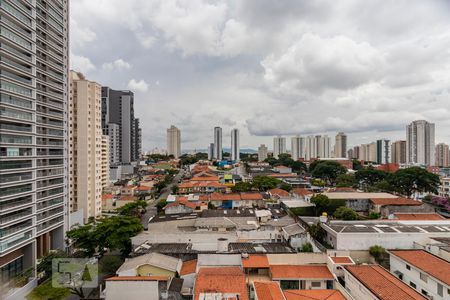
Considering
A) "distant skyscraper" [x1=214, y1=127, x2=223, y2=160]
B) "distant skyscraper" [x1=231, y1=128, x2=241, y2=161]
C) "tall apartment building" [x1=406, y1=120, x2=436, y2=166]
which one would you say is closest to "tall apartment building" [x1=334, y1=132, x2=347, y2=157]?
"tall apartment building" [x1=406, y1=120, x2=436, y2=166]

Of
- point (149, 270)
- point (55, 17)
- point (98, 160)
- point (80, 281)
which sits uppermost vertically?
point (55, 17)

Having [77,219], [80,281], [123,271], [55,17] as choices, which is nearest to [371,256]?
[123,271]

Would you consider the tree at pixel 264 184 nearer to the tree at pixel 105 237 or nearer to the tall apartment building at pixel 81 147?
the tall apartment building at pixel 81 147

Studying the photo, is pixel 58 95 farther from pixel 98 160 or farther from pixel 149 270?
pixel 149 270

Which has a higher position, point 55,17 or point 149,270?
point 55,17

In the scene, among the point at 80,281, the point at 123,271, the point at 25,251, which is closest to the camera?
the point at 123,271

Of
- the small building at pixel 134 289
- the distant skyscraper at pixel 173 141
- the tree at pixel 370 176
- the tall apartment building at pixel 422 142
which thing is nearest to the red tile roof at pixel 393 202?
the tree at pixel 370 176
